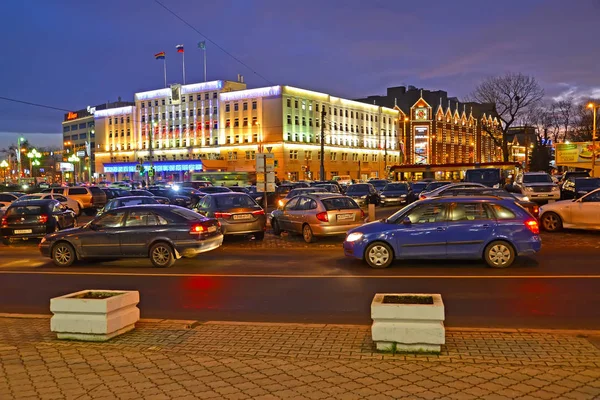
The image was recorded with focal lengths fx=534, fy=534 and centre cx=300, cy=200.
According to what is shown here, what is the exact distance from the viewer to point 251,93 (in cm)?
9125

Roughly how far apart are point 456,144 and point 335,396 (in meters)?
129

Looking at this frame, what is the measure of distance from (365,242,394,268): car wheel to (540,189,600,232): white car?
8.39 meters

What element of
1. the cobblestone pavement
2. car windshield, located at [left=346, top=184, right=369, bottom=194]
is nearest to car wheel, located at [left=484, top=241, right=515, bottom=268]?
the cobblestone pavement

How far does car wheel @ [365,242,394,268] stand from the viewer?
11508 mm

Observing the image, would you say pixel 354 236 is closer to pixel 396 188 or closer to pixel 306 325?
pixel 306 325

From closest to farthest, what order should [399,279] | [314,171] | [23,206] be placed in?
[399,279], [23,206], [314,171]

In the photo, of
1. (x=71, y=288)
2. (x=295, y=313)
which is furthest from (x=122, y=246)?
(x=295, y=313)

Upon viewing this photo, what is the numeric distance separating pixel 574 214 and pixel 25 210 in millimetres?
18616

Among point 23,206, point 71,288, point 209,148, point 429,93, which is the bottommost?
point 71,288

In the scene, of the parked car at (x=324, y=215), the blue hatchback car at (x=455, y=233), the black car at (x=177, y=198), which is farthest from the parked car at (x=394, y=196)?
the blue hatchback car at (x=455, y=233)

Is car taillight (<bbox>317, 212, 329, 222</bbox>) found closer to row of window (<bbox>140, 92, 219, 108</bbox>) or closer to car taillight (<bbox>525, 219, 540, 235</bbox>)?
car taillight (<bbox>525, 219, 540, 235</bbox>)

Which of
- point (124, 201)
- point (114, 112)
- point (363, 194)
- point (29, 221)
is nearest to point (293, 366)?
point (29, 221)

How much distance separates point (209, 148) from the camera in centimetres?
9819

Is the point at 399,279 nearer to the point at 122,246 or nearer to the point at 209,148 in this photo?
the point at 122,246
